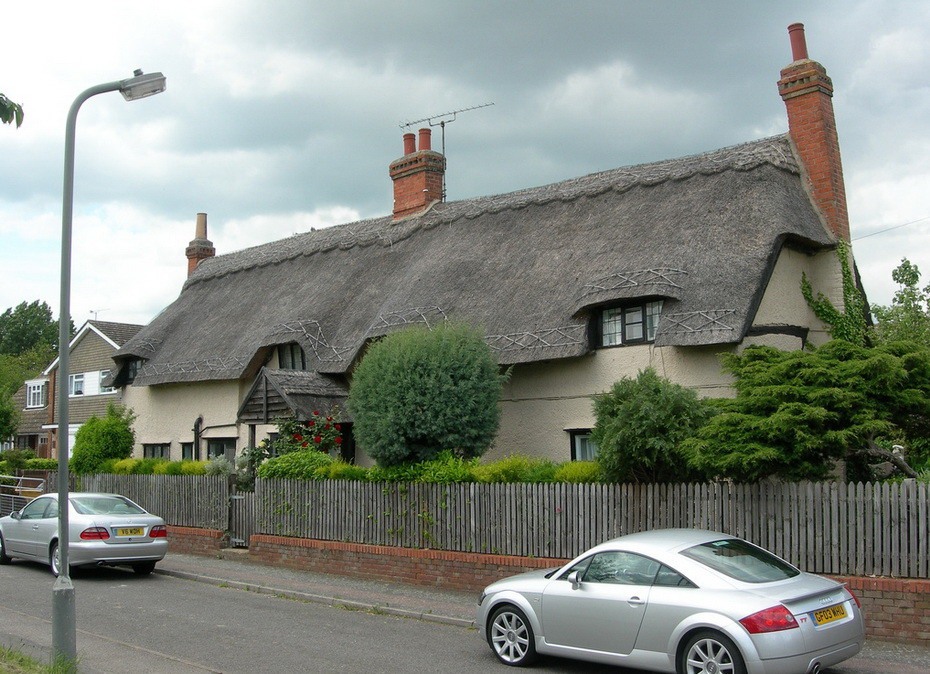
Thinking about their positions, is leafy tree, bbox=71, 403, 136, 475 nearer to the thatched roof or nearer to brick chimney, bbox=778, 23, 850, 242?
the thatched roof

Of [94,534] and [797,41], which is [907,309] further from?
[94,534]

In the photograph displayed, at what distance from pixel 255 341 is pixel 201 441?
376cm

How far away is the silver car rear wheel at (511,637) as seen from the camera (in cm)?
897

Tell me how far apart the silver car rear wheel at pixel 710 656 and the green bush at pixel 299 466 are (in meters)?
9.71

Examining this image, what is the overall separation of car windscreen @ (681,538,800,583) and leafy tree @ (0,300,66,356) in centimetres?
9232

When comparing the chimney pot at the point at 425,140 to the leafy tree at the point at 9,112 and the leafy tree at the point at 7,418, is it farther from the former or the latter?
the leafy tree at the point at 7,418

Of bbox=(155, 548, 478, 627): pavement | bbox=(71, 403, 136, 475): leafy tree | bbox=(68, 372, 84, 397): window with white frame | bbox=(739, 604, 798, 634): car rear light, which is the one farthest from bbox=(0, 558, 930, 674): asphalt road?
bbox=(68, 372, 84, 397): window with white frame

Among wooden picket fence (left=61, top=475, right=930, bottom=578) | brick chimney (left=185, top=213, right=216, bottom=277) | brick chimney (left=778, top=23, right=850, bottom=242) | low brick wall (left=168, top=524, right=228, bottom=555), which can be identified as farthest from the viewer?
brick chimney (left=185, top=213, right=216, bottom=277)

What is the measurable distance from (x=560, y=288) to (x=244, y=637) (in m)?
8.96

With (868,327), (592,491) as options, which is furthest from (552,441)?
(868,327)

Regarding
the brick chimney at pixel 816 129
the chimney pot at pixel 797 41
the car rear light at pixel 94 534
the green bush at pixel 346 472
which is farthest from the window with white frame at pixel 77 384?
the chimney pot at pixel 797 41

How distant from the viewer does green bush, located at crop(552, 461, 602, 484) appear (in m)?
12.8

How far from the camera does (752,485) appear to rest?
1103cm

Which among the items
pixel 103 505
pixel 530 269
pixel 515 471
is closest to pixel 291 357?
pixel 103 505
